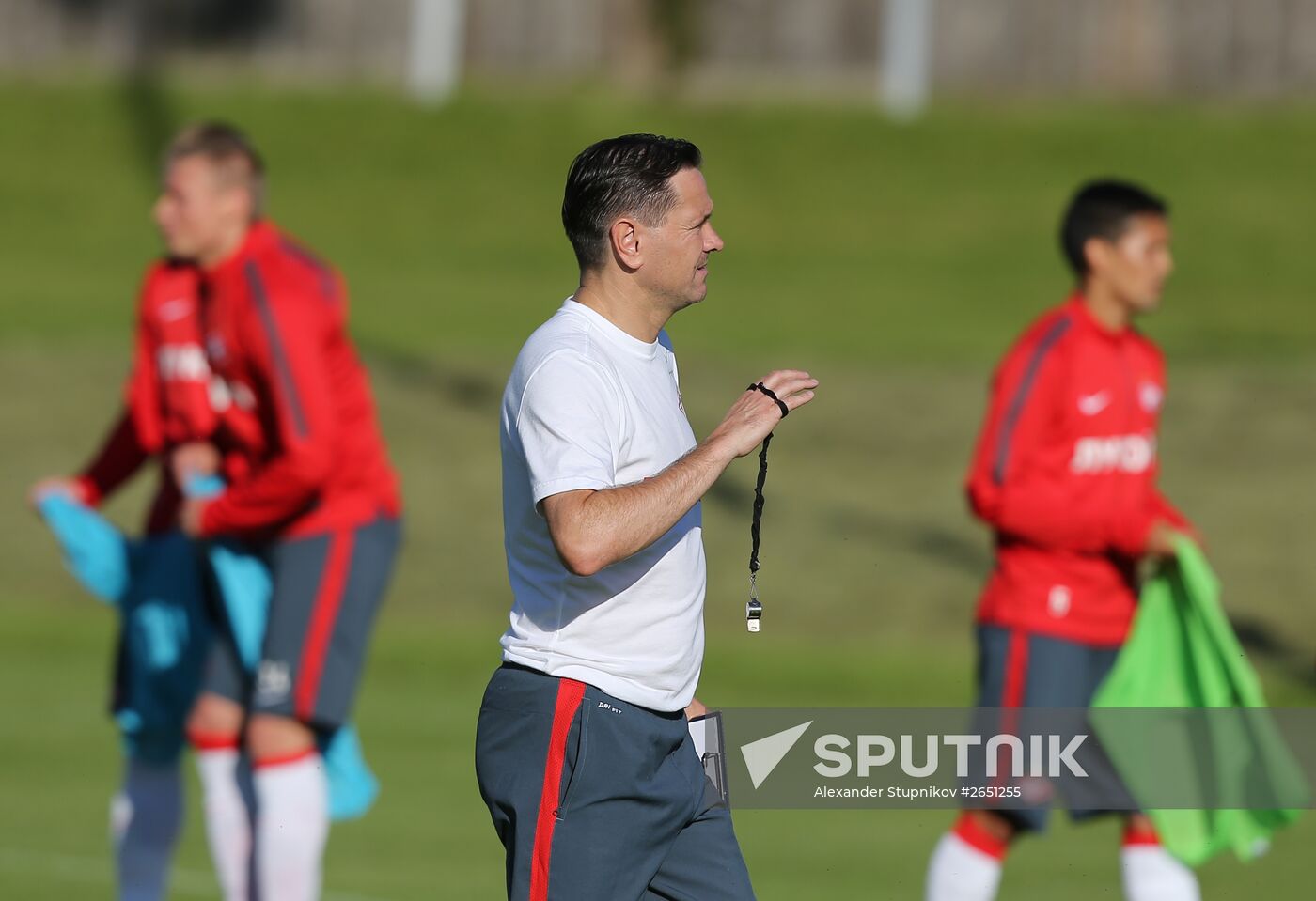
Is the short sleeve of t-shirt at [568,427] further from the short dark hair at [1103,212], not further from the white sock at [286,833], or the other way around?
the short dark hair at [1103,212]

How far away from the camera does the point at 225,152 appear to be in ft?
21.2

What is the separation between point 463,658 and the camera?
40.0 ft

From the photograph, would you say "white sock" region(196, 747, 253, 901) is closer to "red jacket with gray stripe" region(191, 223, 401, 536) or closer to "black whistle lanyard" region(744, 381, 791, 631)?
"red jacket with gray stripe" region(191, 223, 401, 536)

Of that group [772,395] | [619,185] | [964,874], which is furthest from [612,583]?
[964,874]

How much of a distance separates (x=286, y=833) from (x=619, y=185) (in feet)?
9.05

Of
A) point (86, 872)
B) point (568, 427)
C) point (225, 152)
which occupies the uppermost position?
point (225, 152)

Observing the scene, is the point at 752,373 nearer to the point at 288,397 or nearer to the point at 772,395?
the point at 288,397

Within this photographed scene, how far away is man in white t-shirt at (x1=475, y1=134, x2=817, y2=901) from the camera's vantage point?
13.6 feet

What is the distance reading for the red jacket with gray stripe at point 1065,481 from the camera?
6.31 metres

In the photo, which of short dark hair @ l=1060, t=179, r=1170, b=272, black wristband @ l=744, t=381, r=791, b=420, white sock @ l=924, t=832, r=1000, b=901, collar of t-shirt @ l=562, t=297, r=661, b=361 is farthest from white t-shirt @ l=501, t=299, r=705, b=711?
short dark hair @ l=1060, t=179, r=1170, b=272

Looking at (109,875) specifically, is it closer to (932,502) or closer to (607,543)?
(607,543)

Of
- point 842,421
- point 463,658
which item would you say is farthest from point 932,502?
point 463,658

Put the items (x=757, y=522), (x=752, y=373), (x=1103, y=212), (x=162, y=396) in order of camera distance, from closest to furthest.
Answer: (x=757, y=522), (x=1103, y=212), (x=162, y=396), (x=752, y=373)

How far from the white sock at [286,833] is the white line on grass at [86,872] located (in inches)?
39.1
